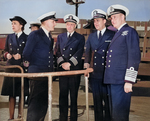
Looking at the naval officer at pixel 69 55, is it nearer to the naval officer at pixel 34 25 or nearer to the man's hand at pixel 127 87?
the naval officer at pixel 34 25

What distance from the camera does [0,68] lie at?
200cm

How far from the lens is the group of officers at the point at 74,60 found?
1836mm

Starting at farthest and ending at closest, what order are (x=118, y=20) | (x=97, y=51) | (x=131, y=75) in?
(x=97, y=51) < (x=118, y=20) < (x=131, y=75)

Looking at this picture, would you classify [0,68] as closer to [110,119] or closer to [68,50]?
[68,50]

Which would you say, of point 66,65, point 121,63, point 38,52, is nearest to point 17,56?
point 38,52

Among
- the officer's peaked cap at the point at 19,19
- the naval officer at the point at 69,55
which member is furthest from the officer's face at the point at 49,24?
the officer's peaked cap at the point at 19,19

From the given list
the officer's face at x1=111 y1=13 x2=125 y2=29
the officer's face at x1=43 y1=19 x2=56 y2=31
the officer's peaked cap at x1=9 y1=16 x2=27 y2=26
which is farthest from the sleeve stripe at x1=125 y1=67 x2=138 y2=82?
the officer's peaked cap at x1=9 y1=16 x2=27 y2=26

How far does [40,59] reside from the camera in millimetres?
1939

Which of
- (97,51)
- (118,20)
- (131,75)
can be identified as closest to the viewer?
(131,75)

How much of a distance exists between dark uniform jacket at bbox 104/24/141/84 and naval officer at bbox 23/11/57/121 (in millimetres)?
572

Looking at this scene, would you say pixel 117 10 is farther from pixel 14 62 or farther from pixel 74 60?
pixel 14 62

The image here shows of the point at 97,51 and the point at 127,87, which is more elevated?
the point at 97,51

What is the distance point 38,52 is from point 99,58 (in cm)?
58

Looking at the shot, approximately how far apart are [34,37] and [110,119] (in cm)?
107
